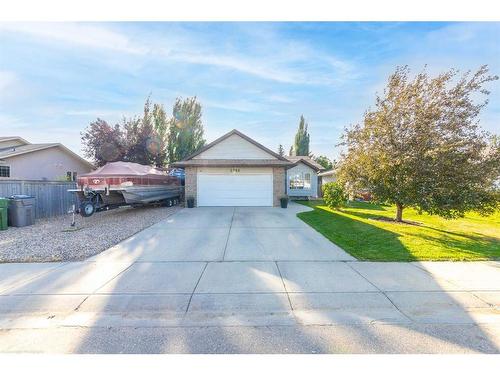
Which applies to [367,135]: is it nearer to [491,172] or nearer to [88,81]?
[491,172]

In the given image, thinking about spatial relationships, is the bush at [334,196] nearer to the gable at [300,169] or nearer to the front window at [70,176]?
the gable at [300,169]

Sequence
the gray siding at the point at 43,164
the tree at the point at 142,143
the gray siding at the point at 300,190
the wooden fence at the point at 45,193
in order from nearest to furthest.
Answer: the wooden fence at the point at 45,193 → the gray siding at the point at 43,164 → the tree at the point at 142,143 → the gray siding at the point at 300,190

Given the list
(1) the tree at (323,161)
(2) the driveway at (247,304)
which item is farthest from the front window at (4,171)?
(1) the tree at (323,161)

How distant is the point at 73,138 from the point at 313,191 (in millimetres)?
21880

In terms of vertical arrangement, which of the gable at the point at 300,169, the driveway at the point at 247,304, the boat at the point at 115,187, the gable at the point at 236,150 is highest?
the gable at the point at 236,150

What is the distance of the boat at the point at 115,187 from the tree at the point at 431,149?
35.0 feet

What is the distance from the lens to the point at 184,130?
28.7 m

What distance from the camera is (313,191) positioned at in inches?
941

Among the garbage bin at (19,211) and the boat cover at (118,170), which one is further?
the boat cover at (118,170)

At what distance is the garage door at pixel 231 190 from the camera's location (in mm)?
15602

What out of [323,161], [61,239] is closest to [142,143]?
[61,239]

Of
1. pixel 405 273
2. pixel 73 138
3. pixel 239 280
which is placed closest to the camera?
pixel 239 280

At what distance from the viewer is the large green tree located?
44.5 meters
